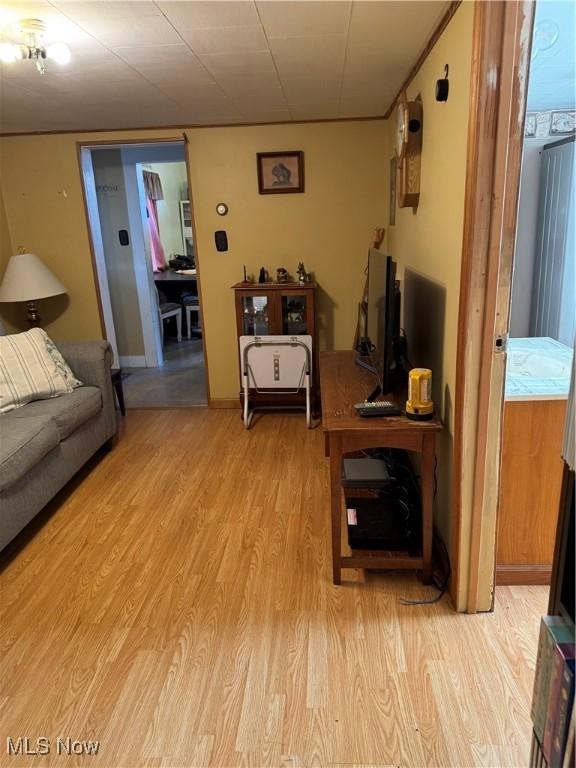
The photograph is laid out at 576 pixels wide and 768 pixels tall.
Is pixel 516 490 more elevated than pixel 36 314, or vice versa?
pixel 36 314

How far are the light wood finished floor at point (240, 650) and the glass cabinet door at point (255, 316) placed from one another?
5.03 feet

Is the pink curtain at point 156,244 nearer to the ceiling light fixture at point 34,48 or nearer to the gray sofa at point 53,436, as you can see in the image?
the gray sofa at point 53,436

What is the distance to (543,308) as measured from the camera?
9.00 ft

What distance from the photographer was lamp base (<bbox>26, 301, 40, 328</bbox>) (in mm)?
3947

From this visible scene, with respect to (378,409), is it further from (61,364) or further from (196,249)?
(196,249)

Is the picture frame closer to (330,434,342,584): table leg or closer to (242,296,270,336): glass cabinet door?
(242,296,270,336): glass cabinet door

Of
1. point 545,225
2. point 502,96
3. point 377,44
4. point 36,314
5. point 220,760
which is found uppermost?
point 377,44

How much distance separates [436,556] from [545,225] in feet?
5.99

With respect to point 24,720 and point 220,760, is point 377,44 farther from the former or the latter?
point 24,720

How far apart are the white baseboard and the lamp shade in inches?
68.3

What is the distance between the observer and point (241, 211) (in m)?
3.85

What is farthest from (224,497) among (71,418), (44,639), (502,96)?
(502,96)
